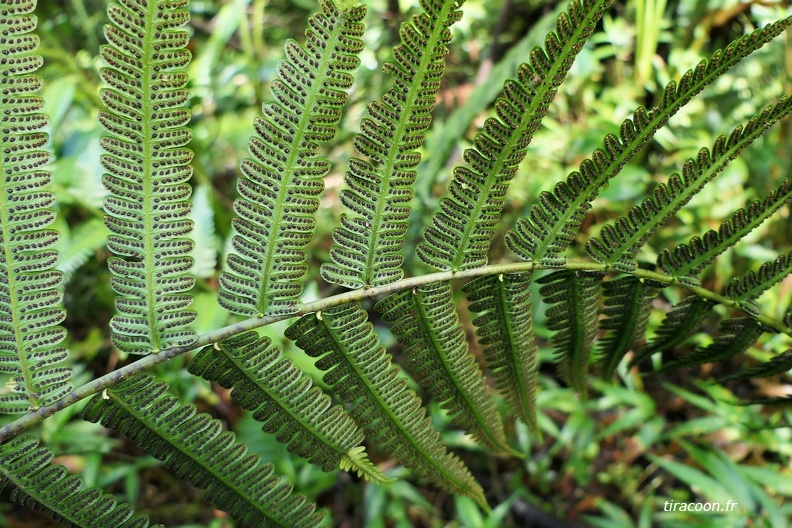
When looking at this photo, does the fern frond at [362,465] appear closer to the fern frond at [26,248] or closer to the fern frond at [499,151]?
the fern frond at [499,151]

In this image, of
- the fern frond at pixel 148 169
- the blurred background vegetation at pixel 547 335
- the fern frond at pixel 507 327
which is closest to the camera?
the fern frond at pixel 148 169

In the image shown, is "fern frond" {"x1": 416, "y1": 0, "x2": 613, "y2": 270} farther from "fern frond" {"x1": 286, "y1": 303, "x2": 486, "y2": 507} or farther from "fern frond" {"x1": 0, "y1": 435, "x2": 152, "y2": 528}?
"fern frond" {"x1": 0, "y1": 435, "x2": 152, "y2": 528}

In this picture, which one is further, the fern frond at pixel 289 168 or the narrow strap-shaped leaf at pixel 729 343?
the narrow strap-shaped leaf at pixel 729 343

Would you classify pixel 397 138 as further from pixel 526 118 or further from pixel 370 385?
pixel 370 385

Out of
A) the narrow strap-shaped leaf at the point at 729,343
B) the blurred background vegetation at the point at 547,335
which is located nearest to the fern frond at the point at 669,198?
the narrow strap-shaped leaf at the point at 729,343

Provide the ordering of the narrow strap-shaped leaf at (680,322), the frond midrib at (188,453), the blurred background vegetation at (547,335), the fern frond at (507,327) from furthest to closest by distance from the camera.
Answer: the blurred background vegetation at (547,335), the narrow strap-shaped leaf at (680,322), the fern frond at (507,327), the frond midrib at (188,453)

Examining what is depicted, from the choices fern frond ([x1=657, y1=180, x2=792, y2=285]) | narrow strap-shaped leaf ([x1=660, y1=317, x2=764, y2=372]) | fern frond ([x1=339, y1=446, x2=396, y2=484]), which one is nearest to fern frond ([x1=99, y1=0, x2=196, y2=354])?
fern frond ([x1=339, y1=446, x2=396, y2=484])
